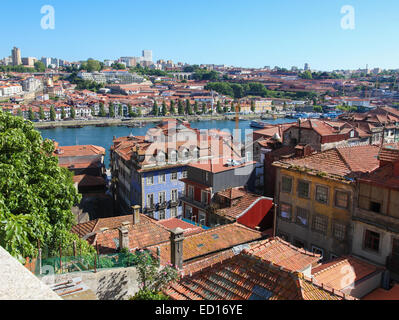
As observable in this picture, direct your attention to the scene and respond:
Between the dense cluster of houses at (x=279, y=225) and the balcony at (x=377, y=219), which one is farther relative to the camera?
the balcony at (x=377, y=219)

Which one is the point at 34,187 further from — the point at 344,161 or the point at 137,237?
the point at 344,161

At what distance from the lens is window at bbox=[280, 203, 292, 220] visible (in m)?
9.69

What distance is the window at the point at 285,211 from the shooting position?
31.8 ft

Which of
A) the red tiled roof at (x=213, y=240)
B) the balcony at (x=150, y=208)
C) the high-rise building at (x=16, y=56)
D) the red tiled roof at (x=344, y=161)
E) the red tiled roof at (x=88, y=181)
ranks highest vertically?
the high-rise building at (x=16, y=56)

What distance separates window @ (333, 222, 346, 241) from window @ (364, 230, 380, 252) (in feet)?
1.87

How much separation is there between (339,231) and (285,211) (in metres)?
1.52

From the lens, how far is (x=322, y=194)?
8945 mm

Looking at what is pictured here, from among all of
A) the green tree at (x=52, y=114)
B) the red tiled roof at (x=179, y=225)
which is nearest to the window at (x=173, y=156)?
the red tiled roof at (x=179, y=225)

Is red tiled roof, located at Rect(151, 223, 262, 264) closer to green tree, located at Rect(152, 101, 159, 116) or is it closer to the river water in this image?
the river water

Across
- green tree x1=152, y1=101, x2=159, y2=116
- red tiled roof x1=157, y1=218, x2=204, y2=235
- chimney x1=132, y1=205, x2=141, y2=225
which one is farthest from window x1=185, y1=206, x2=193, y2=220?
green tree x1=152, y1=101, x2=159, y2=116

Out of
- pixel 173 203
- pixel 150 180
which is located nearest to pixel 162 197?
pixel 173 203

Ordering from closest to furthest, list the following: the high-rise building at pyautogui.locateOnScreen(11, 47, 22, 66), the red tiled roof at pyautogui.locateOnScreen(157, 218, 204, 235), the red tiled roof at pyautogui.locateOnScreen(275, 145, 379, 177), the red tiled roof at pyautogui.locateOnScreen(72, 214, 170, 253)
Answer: the red tiled roof at pyautogui.locateOnScreen(72, 214, 170, 253) → the red tiled roof at pyautogui.locateOnScreen(275, 145, 379, 177) → the red tiled roof at pyautogui.locateOnScreen(157, 218, 204, 235) → the high-rise building at pyautogui.locateOnScreen(11, 47, 22, 66)

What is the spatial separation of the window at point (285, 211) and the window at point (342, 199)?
1.31 metres

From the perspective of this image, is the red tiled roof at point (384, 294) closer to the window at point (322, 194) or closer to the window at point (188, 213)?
the window at point (322, 194)
